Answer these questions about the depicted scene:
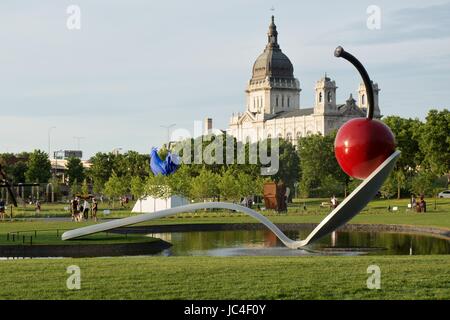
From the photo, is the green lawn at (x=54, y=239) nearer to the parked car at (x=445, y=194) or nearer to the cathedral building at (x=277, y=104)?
the parked car at (x=445, y=194)

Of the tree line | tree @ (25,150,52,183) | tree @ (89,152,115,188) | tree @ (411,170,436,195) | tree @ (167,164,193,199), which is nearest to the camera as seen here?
tree @ (167,164,193,199)

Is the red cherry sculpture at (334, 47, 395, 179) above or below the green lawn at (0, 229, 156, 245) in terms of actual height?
above

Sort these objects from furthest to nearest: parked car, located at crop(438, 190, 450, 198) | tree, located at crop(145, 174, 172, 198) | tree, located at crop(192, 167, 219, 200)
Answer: parked car, located at crop(438, 190, 450, 198) < tree, located at crop(192, 167, 219, 200) < tree, located at crop(145, 174, 172, 198)

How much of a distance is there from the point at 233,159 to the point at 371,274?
84674 mm

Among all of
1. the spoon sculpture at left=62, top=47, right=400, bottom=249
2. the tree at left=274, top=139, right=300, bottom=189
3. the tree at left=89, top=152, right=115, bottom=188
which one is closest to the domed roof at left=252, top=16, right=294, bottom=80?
the tree at left=274, top=139, right=300, bottom=189

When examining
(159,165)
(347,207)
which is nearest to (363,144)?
(347,207)

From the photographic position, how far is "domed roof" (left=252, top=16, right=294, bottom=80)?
188 metres

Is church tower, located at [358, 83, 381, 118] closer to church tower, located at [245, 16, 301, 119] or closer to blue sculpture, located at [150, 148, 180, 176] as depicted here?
church tower, located at [245, 16, 301, 119]

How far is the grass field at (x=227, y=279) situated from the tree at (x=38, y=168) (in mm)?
88165

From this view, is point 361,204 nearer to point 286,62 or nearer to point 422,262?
point 422,262

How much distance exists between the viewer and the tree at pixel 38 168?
10569 centimetres

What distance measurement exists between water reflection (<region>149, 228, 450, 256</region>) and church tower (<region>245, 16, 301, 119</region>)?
5781 inches

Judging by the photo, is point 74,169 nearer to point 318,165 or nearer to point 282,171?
point 282,171

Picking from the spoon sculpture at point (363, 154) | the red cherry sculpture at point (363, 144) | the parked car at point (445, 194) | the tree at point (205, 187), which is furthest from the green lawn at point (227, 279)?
the parked car at point (445, 194)
